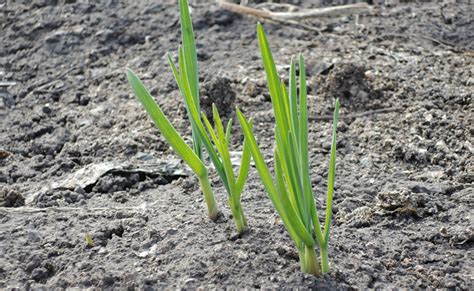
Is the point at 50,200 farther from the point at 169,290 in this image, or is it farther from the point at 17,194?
the point at 169,290

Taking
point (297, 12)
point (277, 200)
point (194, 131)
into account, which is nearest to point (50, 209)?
point (194, 131)

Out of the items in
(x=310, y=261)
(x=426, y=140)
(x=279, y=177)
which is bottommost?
(x=426, y=140)

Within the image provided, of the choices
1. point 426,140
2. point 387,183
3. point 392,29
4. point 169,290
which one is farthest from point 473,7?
point 169,290

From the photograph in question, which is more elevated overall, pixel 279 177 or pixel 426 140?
pixel 279 177

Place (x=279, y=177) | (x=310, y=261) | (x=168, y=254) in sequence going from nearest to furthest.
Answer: (x=279, y=177), (x=310, y=261), (x=168, y=254)

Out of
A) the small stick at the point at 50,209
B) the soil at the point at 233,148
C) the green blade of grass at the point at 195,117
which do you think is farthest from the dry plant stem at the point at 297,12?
the green blade of grass at the point at 195,117

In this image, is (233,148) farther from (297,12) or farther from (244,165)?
(297,12)
